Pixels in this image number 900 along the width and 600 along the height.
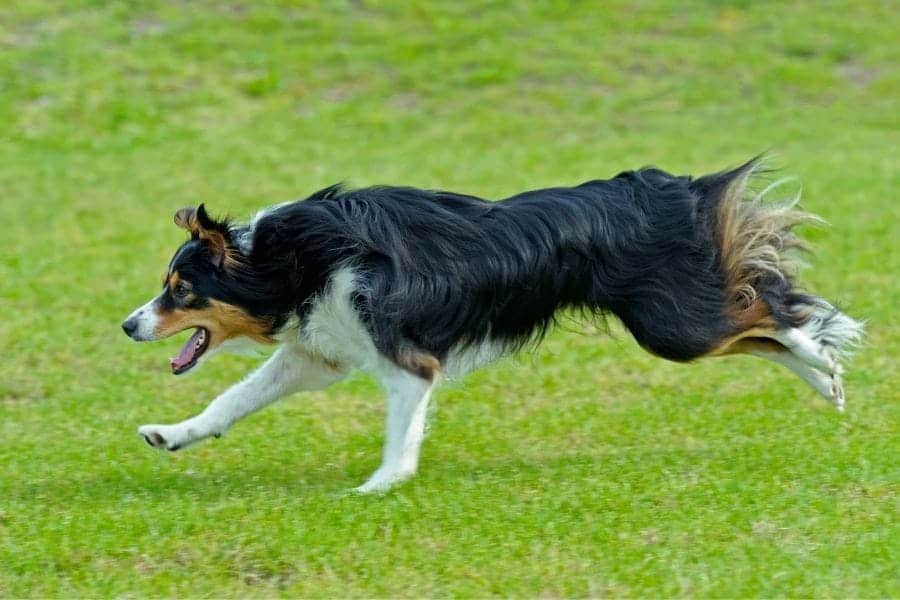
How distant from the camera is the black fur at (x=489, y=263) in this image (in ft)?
22.7

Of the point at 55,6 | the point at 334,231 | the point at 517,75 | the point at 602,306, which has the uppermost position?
the point at 334,231

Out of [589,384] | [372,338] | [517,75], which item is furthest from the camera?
[517,75]

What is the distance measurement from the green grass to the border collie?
546 millimetres

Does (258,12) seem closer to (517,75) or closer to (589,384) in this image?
(517,75)

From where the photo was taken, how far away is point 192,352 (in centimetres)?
714

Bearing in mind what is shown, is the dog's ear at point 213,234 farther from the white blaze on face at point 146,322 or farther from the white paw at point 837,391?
the white paw at point 837,391

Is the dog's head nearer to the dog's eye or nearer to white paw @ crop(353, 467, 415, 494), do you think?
the dog's eye

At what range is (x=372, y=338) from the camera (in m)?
6.91

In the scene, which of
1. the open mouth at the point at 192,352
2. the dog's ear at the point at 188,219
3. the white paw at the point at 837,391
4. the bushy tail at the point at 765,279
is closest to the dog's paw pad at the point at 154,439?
the open mouth at the point at 192,352

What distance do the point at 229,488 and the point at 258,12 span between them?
16.4 m

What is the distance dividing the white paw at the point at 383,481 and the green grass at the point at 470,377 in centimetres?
11

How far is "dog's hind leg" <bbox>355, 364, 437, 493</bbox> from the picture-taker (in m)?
6.88

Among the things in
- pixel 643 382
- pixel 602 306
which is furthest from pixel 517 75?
pixel 602 306

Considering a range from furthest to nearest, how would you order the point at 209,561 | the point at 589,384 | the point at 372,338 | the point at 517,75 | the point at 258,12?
the point at 258,12, the point at 517,75, the point at 589,384, the point at 372,338, the point at 209,561
